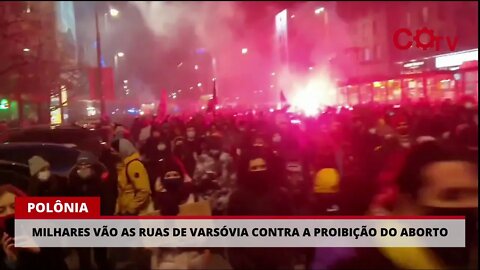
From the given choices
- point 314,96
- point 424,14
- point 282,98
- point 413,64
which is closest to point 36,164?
point 282,98

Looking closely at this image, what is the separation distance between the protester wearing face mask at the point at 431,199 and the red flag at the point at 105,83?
1.08 m

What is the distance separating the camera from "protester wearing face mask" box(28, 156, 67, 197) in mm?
2035

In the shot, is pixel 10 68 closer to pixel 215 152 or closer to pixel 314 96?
pixel 215 152

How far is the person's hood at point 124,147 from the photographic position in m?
2.04

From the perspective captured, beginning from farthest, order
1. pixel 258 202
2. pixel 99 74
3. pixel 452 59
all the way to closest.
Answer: pixel 258 202, pixel 452 59, pixel 99 74

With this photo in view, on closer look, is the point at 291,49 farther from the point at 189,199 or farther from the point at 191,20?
the point at 189,199

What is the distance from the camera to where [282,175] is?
2.28 meters

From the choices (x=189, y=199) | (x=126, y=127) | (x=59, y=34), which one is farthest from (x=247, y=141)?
(x=59, y=34)

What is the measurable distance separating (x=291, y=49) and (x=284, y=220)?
2.05 feet

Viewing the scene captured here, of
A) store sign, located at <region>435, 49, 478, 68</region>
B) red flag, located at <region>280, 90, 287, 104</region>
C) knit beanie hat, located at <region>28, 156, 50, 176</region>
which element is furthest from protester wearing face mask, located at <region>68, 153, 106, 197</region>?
store sign, located at <region>435, 49, 478, 68</region>

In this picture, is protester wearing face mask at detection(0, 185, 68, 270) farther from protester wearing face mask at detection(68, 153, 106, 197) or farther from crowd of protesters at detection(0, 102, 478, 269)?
protester wearing face mask at detection(68, 153, 106, 197)

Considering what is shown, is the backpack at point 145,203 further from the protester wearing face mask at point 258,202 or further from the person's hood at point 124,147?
the protester wearing face mask at point 258,202

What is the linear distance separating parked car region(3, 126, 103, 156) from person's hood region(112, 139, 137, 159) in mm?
56

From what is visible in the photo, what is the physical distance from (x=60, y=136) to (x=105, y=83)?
25 centimetres
